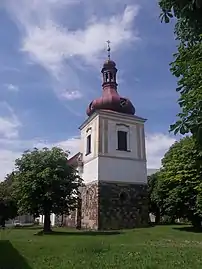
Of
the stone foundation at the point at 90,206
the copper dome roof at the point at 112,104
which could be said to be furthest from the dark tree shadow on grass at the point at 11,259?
the copper dome roof at the point at 112,104

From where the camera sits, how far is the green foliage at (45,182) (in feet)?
87.8

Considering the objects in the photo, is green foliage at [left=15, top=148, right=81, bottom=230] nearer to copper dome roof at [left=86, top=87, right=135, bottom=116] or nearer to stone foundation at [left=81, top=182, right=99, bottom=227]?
stone foundation at [left=81, top=182, right=99, bottom=227]

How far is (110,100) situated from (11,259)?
25671 mm

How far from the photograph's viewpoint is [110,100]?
37.4 metres

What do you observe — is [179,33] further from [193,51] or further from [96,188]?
[96,188]

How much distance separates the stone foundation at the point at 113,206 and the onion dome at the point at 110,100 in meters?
Answer: 7.97

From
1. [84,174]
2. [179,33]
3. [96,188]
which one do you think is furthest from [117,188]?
[179,33]

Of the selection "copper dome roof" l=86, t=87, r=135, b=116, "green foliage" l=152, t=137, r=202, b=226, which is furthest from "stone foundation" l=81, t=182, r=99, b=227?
"copper dome roof" l=86, t=87, r=135, b=116

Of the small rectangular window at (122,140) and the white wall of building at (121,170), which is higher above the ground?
the small rectangular window at (122,140)

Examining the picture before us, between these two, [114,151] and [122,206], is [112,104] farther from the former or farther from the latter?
[122,206]

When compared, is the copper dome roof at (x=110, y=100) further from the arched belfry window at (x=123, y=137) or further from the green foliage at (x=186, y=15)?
the green foliage at (x=186, y=15)

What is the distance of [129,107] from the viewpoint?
124 ft

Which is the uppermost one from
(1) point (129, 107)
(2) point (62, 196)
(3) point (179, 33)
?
(1) point (129, 107)

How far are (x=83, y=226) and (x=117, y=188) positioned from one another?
202 inches
